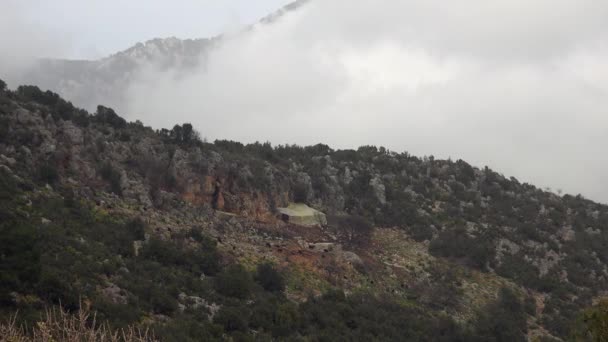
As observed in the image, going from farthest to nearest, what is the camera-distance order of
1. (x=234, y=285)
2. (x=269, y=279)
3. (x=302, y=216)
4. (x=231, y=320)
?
1. (x=302, y=216)
2. (x=269, y=279)
3. (x=234, y=285)
4. (x=231, y=320)

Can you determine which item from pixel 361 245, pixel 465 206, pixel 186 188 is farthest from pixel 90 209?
pixel 465 206

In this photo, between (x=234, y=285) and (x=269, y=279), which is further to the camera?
(x=269, y=279)

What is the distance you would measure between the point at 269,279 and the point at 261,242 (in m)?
7.46

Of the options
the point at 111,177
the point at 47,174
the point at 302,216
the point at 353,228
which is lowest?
the point at 353,228

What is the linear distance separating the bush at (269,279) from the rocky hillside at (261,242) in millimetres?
76

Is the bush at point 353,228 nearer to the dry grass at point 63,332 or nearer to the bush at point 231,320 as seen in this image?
the bush at point 231,320

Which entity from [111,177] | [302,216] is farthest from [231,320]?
[302,216]

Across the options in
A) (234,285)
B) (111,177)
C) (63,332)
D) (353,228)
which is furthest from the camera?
(353,228)

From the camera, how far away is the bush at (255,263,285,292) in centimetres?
2738

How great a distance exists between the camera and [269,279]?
27531mm

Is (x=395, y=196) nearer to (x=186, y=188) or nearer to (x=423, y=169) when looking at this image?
(x=423, y=169)

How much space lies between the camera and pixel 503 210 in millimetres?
53281

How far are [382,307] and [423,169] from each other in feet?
110

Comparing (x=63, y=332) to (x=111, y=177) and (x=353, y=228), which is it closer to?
(x=111, y=177)
